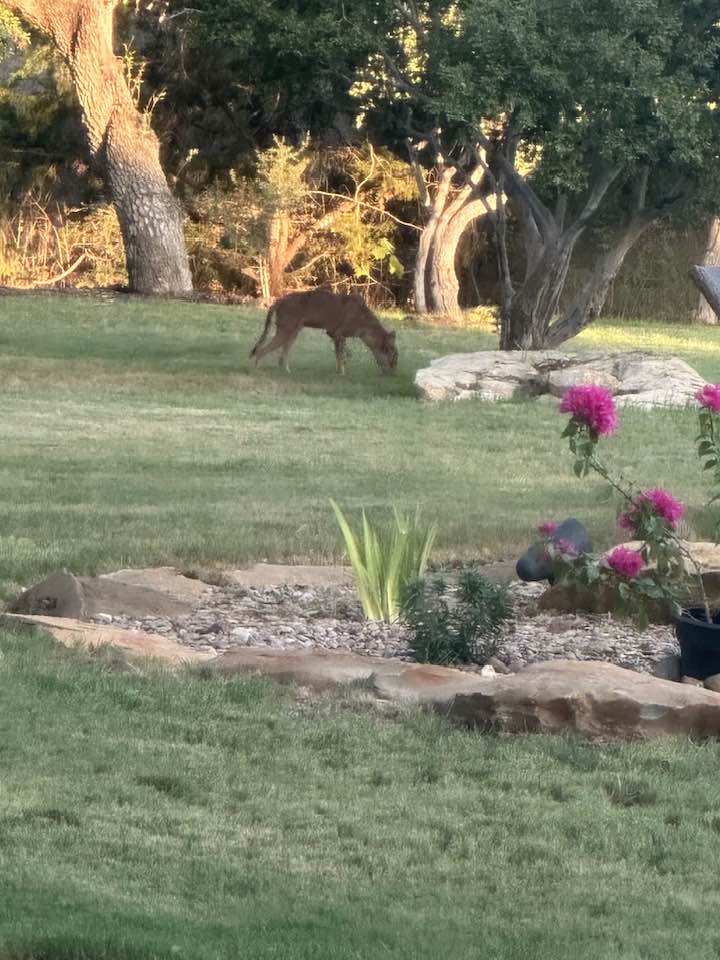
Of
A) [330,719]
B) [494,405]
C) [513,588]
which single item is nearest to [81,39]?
[494,405]

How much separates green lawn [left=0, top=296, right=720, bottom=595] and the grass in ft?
9.25

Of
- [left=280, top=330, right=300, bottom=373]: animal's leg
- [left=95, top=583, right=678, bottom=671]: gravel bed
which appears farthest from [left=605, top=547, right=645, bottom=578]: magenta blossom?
[left=280, top=330, right=300, bottom=373]: animal's leg

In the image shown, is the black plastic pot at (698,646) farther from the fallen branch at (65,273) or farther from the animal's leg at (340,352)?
the fallen branch at (65,273)

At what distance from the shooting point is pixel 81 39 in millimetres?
28266

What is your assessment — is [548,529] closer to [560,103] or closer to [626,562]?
[626,562]

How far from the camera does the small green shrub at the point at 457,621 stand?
7.23 metres

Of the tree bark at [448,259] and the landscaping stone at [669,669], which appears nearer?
the landscaping stone at [669,669]

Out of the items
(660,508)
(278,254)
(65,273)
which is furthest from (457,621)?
(65,273)

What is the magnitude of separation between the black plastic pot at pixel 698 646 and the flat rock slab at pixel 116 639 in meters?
1.93

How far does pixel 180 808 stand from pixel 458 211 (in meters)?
27.5

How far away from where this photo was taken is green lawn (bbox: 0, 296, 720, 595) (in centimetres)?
1022

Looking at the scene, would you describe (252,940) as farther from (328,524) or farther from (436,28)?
(436,28)

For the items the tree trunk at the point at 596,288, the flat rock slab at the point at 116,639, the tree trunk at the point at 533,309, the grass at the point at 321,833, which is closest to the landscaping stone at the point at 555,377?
the tree trunk at the point at 533,309

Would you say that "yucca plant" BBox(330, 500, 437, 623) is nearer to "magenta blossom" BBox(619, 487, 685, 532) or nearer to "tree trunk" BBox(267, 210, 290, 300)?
"magenta blossom" BBox(619, 487, 685, 532)
